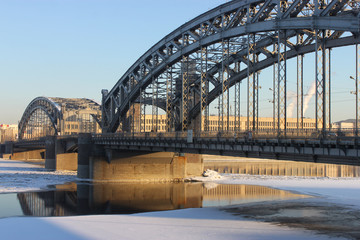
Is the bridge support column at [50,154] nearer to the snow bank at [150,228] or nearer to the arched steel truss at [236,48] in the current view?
the arched steel truss at [236,48]

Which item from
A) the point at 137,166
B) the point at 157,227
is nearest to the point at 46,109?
the point at 137,166

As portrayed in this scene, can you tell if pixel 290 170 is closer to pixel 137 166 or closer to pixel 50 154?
pixel 137 166

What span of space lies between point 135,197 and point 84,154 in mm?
24370

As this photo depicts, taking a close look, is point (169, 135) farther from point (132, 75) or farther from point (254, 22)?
point (132, 75)

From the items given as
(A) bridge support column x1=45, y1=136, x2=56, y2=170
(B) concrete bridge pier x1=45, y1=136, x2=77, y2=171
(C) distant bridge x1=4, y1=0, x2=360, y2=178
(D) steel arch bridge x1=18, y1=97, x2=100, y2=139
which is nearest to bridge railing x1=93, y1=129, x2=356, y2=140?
(C) distant bridge x1=4, y1=0, x2=360, y2=178

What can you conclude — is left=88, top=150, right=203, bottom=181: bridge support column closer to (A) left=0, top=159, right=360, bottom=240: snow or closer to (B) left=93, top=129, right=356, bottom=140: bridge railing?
(B) left=93, top=129, right=356, bottom=140: bridge railing

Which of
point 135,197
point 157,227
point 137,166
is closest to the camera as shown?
point 157,227

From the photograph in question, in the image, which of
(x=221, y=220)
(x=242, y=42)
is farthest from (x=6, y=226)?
(x=242, y=42)

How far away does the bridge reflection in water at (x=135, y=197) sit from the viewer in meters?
49.1

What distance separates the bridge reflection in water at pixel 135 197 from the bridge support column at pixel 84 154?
7079mm

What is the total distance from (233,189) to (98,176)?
75.4 feet

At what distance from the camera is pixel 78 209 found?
4934cm

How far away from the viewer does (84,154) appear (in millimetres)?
79562

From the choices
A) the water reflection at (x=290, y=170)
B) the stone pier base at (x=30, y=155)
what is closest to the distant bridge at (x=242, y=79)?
the water reflection at (x=290, y=170)
